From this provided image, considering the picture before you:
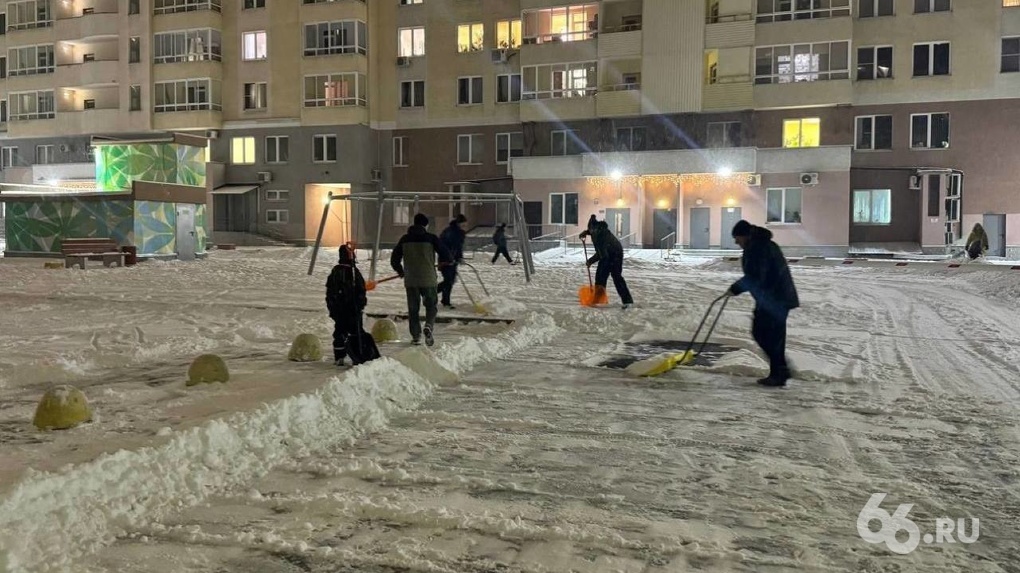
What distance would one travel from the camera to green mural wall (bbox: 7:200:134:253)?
27.8 meters

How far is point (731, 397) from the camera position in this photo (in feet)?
25.0

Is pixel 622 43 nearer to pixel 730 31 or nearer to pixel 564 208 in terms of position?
pixel 730 31

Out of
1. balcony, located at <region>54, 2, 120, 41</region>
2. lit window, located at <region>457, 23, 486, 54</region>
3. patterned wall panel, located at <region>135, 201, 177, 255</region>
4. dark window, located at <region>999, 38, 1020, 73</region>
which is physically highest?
balcony, located at <region>54, 2, 120, 41</region>

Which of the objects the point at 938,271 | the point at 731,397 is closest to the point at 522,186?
the point at 938,271

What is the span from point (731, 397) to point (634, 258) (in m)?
23.0

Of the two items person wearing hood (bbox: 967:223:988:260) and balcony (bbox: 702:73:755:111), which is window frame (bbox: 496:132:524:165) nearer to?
balcony (bbox: 702:73:755:111)

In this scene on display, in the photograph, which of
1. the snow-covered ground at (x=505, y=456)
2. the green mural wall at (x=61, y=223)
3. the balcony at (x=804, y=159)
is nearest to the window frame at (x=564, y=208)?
the balcony at (x=804, y=159)

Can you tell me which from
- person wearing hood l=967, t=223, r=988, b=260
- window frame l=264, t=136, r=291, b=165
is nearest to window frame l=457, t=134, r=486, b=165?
window frame l=264, t=136, r=291, b=165

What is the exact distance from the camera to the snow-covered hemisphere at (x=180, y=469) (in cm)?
404

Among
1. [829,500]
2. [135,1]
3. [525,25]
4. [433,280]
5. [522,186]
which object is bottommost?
[829,500]

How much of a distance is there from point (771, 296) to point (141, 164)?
1102 inches

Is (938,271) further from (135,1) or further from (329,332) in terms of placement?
(135,1)

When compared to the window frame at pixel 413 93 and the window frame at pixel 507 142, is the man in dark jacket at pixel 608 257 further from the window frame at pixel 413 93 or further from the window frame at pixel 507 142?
the window frame at pixel 413 93

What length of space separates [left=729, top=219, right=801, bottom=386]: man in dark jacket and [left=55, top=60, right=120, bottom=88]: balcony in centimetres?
4833
